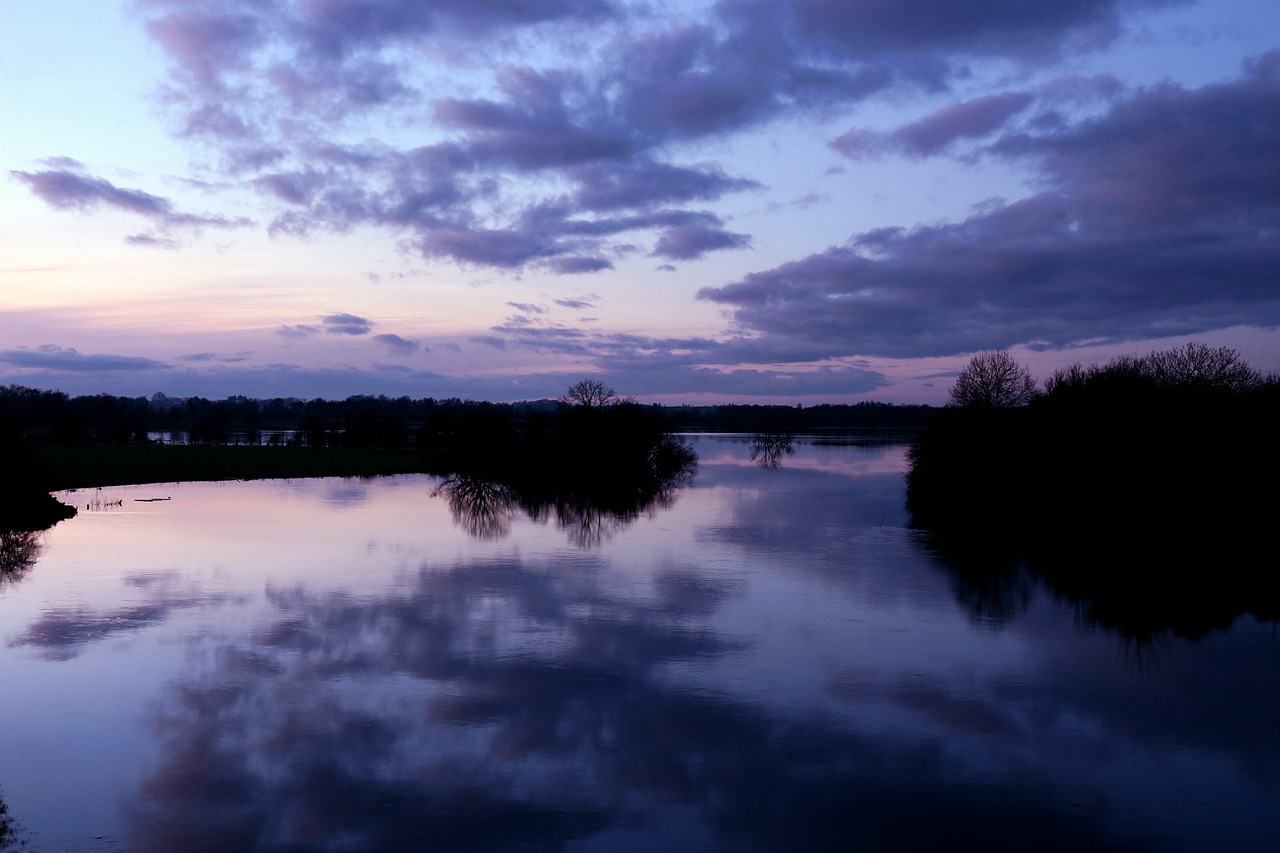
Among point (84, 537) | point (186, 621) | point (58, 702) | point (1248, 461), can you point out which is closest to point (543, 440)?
point (84, 537)

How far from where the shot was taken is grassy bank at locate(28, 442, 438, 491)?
2372 inches

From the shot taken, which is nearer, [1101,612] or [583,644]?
[583,644]

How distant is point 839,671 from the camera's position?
16.4 m

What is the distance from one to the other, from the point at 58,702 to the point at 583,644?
876 centimetres

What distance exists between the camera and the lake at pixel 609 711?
10.3m

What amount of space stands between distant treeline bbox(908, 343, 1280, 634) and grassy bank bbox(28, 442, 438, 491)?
4311 centimetres

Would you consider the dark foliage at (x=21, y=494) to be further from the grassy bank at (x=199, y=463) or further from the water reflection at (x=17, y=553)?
the grassy bank at (x=199, y=463)

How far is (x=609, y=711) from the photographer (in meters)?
14.0

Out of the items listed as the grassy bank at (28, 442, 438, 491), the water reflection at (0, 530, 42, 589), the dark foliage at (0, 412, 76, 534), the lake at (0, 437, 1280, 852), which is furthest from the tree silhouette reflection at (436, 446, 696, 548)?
the dark foliage at (0, 412, 76, 534)

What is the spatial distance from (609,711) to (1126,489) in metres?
34.6

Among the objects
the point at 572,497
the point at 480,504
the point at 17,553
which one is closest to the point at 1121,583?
the point at 480,504

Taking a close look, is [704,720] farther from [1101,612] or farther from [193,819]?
[1101,612]

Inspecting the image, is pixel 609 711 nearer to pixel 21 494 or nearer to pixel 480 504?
pixel 480 504

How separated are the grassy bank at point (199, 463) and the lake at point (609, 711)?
3628 cm
